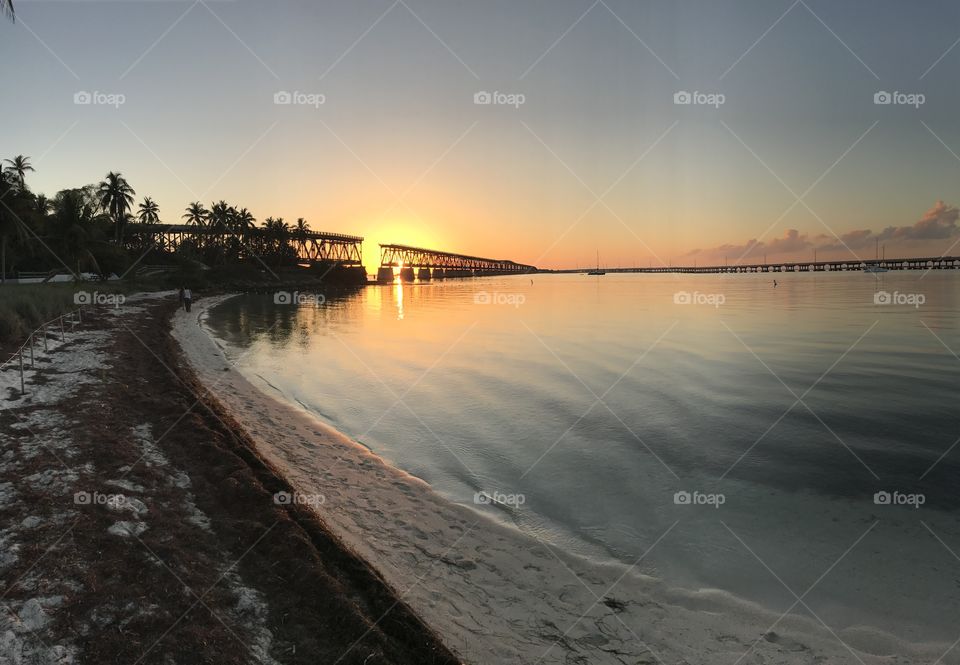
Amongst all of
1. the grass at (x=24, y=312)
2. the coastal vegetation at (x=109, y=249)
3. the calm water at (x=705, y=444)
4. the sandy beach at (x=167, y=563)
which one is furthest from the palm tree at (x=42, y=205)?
the sandy beach at (x=167, y=563)

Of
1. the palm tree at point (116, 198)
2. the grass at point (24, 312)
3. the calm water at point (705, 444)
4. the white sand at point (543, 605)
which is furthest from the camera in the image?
the palm tree at point (116, 198)

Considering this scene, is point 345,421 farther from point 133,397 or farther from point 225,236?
point 225,236

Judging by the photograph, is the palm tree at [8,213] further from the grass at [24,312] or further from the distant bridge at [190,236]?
the distant bridge at [190,236]

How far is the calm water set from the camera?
7492 mm

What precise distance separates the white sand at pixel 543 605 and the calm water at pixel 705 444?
0.45 metres

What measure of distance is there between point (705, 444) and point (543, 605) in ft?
26.5

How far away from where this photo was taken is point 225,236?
10938cm

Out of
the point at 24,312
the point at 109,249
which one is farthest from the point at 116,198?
the point at 24,312

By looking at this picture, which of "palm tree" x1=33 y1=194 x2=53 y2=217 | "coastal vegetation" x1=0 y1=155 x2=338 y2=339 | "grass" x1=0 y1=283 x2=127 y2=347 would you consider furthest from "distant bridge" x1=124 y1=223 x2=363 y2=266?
"grass" x1=0 y1=283 x2=127 y2=347

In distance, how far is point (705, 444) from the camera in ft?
41.8

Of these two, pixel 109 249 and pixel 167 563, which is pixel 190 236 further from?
pixel 167 563

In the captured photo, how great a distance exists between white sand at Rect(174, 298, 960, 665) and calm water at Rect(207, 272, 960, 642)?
455mm

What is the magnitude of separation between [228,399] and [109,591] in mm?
10818

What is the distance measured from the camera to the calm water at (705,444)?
749 centimetres
